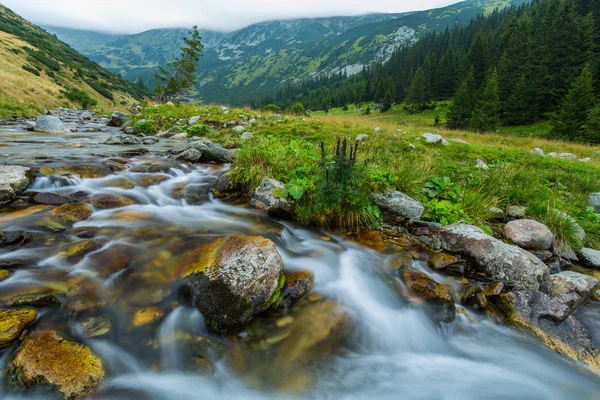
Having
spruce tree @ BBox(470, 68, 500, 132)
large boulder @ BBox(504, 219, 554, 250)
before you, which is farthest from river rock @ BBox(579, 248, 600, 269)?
spruce tree @ BBox(470, 68, 500, 132)

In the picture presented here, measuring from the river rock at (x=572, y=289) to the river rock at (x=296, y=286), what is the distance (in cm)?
359

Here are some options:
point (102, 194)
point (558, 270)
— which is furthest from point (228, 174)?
point (558, 270)

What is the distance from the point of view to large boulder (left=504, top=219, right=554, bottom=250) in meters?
5.45

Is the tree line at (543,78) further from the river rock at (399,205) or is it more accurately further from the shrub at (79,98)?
the shrub at (79,98)

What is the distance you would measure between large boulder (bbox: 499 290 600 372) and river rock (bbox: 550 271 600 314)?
22cm

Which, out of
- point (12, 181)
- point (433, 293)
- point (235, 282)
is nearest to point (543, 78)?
point (433, 293)

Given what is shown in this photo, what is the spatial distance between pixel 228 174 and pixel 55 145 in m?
8.11

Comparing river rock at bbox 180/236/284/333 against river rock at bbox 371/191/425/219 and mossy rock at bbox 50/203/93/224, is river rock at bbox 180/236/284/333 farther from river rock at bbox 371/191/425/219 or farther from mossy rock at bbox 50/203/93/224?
river rock at bbox 371/191/425/219

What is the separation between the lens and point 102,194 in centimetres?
623

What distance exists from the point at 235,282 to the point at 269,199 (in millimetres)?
3053

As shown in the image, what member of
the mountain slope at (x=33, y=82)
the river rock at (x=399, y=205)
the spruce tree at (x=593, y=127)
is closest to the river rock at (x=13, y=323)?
the river rock at (x=399, y=205)

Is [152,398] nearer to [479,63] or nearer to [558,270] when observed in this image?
[558,270]

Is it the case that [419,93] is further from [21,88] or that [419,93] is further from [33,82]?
[21,88]

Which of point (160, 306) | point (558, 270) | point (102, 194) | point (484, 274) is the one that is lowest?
point (558, 270)
